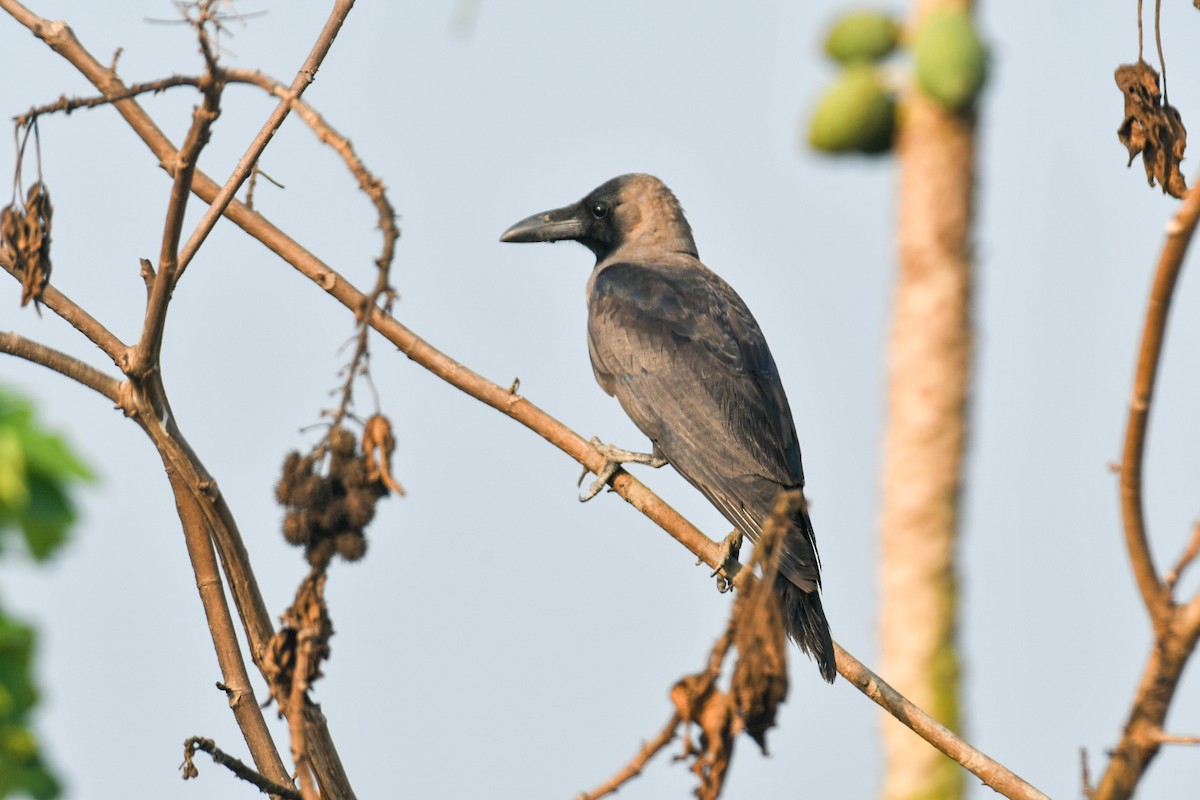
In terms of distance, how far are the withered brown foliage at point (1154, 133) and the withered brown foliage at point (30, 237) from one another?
2.36 meters

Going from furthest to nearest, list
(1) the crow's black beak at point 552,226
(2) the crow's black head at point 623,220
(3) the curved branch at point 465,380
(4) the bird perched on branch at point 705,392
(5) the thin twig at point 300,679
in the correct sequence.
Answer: (2) the crow's black head at point 623,220 < (1) the crow's black beak at point 552,226 < (4) the bird perched on branch at point 705,392 < (3) the curved branch at point 465,380 < (5) the thin twig at point 300,679

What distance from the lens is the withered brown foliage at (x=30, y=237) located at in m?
3.11

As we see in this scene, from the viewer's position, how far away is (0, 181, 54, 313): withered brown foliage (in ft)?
10.2

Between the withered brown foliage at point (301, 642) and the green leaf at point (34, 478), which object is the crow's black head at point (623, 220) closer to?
the withered brown foliage at point (301, 642)

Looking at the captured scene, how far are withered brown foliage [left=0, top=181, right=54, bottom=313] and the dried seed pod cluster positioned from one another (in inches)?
33.3

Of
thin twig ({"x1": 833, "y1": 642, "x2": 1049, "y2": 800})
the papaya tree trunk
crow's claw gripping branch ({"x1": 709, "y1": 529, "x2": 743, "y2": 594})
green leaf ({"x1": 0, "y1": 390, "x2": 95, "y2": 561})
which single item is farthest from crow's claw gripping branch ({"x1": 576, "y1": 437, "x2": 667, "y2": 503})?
the papaya tree trunk

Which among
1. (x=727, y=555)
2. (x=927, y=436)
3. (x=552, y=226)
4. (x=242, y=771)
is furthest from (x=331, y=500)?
(x=927, y=436)

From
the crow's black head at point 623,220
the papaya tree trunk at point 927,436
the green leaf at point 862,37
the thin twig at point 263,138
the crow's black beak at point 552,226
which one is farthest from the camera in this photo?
the green leaf at point 862,37

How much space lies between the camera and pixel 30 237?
3.11 metres

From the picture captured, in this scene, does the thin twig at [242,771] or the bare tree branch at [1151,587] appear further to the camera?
the thin twig at [242,771]

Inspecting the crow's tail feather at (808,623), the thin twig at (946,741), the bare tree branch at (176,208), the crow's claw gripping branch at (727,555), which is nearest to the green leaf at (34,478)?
the bare tree branch at (176,208)

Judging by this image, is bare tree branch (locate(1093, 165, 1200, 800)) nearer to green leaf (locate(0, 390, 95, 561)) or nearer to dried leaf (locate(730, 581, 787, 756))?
dried leaf (locate(730, 581, 787, 756))

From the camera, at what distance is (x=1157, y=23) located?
3.31 metres

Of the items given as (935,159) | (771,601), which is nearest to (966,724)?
(935,159)
